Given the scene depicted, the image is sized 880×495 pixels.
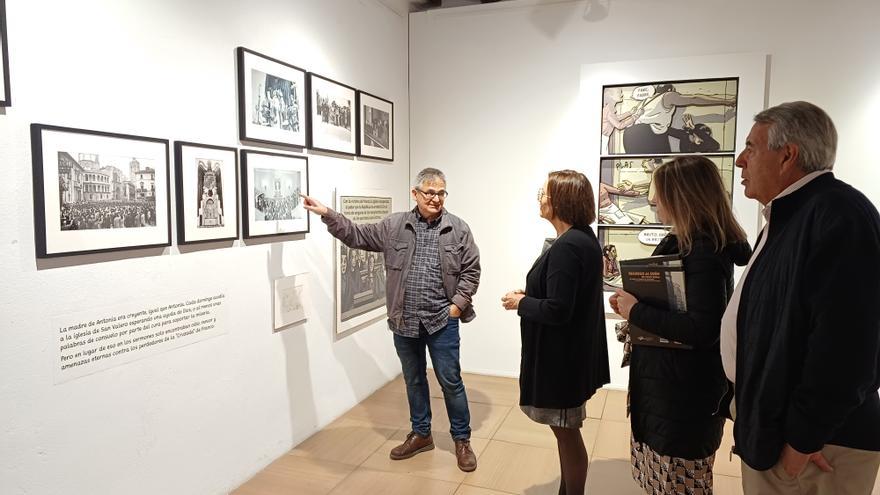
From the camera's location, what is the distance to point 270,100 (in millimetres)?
3102

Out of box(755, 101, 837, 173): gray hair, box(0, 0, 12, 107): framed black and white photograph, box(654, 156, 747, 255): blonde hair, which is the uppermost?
box(0, 0, 12, 107): framed black and white photograph

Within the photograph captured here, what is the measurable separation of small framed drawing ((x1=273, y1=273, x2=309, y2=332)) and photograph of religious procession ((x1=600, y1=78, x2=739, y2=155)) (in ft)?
8.17

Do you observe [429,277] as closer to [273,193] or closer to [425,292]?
[425,292]

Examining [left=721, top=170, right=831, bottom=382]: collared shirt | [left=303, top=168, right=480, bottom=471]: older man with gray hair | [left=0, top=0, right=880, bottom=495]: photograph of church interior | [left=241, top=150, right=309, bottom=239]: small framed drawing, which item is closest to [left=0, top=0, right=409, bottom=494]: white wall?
[left=0, top=0, right=880, bottom=495]: photograph of church interior

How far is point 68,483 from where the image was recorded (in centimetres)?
213

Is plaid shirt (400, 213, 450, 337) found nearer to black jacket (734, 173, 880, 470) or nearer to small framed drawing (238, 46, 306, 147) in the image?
small framed drawing (238, 46, 306, 147)

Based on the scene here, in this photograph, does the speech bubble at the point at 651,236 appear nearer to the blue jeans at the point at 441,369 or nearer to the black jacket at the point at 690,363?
the blue jeans at the point at 441,369

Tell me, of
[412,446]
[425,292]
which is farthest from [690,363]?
[412,446]

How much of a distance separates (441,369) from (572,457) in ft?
3.21

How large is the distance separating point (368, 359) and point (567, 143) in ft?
7.50

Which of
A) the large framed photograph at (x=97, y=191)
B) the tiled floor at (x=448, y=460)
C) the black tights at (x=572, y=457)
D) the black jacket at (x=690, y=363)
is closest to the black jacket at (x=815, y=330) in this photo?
the black jacket at (x=690, y=363)

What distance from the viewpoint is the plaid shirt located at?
3.17m

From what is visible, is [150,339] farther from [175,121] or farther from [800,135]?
[800,135]

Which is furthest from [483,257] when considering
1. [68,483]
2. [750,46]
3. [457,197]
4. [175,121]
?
[68,483]
